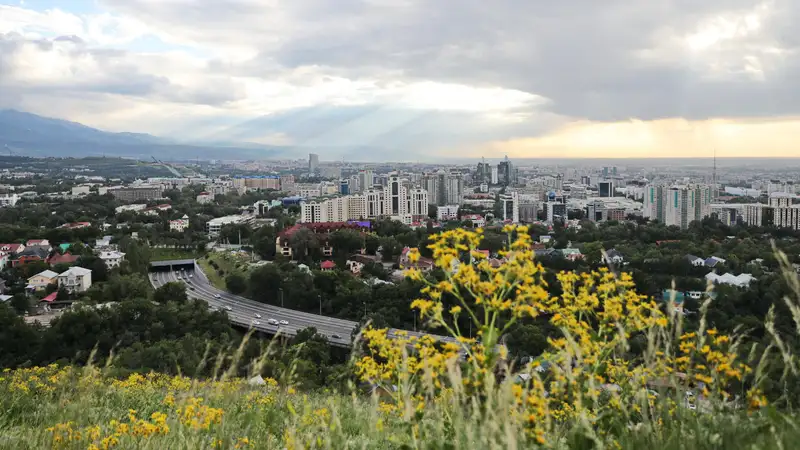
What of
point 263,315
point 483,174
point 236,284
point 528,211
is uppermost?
point 483,174

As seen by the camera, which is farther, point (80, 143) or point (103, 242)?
point (80, 143)

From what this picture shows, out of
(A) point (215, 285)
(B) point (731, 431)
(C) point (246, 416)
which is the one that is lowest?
(A) point (215, 285)

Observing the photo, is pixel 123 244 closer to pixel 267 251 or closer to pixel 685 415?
pixel 267 251

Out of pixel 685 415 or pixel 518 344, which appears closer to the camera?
pixel 685 415

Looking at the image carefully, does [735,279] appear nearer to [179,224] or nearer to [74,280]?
[74,280]

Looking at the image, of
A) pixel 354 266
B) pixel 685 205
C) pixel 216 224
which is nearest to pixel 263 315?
pixel 354 266

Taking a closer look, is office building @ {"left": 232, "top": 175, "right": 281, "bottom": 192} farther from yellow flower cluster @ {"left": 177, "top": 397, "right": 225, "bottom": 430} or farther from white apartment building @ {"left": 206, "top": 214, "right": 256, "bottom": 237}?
yellow flower cluster @ {"left": 177, "top": 397, "right": 225, "bottom": 430}

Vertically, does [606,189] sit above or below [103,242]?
above

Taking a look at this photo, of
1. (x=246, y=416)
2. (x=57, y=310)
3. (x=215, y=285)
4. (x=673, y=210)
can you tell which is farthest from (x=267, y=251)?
(x=673, y=210)
